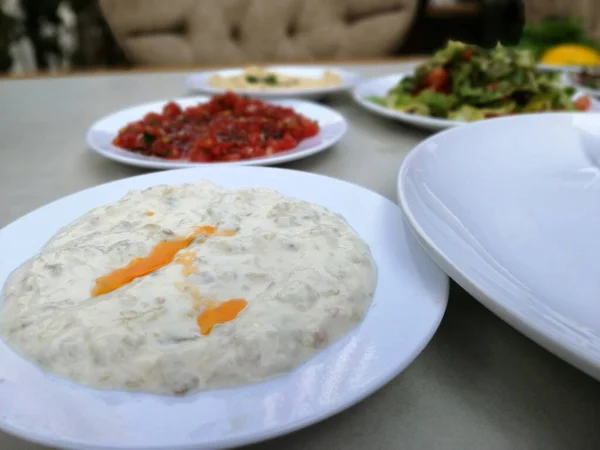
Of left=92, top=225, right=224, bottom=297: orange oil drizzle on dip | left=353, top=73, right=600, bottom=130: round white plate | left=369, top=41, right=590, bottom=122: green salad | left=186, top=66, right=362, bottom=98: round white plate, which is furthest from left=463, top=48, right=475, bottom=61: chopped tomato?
left=92, top=225, right=224, bottom=297: orange oil drizzle on dip

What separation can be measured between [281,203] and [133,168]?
1.81 ft

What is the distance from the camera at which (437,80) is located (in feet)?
5.10

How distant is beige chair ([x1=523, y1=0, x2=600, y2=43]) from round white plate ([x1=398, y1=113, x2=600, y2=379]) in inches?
140

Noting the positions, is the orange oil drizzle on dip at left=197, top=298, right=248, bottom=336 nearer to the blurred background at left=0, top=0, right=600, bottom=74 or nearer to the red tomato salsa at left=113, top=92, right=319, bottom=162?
the red tomato salsa at left=113, top=92, right=319, bottom=162

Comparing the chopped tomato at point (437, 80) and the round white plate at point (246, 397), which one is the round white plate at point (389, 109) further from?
the round white plate at point (246, 397)

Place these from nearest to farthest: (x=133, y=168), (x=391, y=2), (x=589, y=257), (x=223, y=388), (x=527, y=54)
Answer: (x=223, y=388), (x=589, y=257), (x=133, y=168), (x=527, y=54), (x=391, y=2)

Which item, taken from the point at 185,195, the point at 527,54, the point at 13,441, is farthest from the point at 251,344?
the point at 527,54

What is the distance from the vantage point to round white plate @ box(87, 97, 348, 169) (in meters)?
1.10

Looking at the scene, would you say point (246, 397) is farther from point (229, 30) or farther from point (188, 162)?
point (229, 30)

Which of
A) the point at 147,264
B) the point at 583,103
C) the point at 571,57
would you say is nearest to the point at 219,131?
the point at 147,264

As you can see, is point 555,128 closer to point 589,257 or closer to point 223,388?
point 589,257

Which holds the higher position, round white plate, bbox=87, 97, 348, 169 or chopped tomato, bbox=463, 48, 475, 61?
chopped tomato, bbox=463, 48, 475, 61

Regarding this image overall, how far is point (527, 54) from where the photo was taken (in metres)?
1.55

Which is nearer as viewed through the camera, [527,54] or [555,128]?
[555,128]
